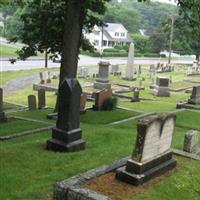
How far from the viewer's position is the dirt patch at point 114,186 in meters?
7.37

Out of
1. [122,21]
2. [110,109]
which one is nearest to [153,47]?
[122,21]

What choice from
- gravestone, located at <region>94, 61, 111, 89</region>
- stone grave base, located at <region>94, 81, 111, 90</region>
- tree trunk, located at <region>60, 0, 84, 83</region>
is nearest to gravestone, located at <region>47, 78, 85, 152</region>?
tree trunk, located at <region>60, 0, 84, 83</region>

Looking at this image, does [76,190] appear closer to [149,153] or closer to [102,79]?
[149,153]

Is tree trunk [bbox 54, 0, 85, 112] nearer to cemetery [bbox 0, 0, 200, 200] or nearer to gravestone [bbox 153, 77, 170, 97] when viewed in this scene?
cemetery [bbox 0, 0, 200, 200]

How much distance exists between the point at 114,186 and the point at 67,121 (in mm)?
3088

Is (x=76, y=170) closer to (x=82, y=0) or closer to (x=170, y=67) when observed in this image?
(x=82, y=0)

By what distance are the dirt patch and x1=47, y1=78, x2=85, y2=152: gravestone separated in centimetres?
239

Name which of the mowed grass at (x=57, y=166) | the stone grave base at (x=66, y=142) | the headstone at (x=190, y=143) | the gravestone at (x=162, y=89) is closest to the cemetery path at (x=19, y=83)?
the gravestone at (x=162, y=89)

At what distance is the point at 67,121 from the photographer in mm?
10367

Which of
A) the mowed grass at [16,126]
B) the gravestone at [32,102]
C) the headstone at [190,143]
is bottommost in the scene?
the mowed grass at [16,126]

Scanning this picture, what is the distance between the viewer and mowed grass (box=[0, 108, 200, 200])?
25.3 ft

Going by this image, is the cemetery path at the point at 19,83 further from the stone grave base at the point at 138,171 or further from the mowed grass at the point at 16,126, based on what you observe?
the stone grave base at the point at 138,171

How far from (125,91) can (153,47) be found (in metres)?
62.1

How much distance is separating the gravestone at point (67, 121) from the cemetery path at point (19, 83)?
20445 mm
